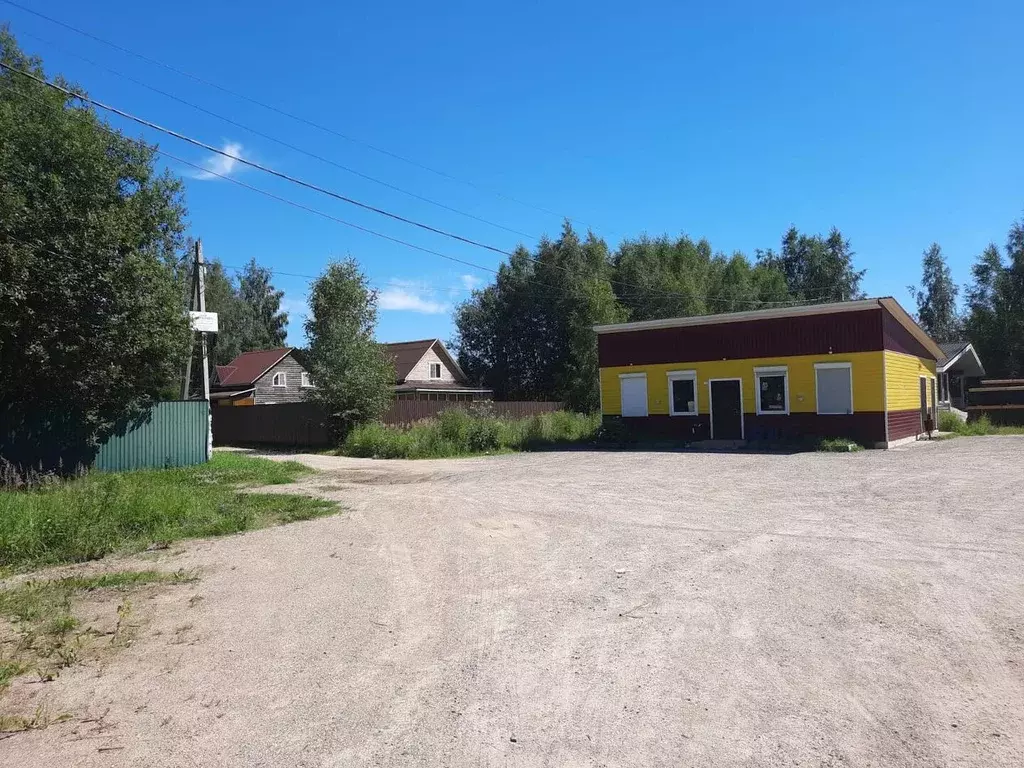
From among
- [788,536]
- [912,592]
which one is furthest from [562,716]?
[788,536]

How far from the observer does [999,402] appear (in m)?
34.7

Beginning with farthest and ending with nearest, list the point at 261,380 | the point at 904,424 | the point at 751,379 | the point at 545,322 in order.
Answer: the point at 545,322 < the point at 261,380 < the point at 904,424 < the point at 751,379

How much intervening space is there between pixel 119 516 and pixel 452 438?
51.4ft

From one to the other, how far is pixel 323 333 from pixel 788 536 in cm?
2273

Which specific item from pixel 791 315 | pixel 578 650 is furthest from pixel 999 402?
pixel 578 650

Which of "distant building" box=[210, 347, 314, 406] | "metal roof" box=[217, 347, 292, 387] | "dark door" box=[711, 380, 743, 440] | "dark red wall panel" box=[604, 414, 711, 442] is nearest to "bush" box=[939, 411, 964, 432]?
"dark door" box=[711, 380, 743, 440]

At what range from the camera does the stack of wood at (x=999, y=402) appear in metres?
33.2

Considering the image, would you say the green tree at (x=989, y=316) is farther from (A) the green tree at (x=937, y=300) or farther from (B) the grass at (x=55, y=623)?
(B) the grass at (x=55, y=623)

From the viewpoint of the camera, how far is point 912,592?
6.25 m

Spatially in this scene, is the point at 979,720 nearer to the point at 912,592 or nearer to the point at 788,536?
the point at 912,592

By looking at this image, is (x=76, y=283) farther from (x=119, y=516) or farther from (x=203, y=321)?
(x=119, y=516)

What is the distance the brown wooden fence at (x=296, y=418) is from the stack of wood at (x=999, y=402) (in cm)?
2151

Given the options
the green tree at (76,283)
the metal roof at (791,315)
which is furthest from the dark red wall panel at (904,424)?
the green tree at (76,283)

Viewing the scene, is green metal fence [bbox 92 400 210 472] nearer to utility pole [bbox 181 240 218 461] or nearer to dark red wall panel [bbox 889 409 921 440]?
utility pole [bbox 181 240 218 461]
